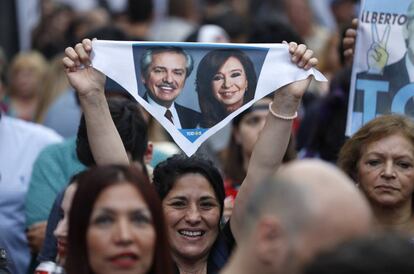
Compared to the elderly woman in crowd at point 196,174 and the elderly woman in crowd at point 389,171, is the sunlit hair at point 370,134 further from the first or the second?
the elderly woman in crowd at point 196,174

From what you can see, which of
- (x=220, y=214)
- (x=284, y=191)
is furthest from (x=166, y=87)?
(x=284, y=191)

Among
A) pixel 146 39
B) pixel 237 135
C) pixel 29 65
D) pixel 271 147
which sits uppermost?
pixel 146 39

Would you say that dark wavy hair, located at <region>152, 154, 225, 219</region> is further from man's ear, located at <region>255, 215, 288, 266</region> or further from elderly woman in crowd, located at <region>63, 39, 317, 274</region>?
man's ear, located at <region>255, 215, 288, 266</region>

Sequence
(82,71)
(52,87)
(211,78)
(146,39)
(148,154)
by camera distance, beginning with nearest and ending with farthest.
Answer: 1. (82,71)
2. (211,78)
3. (148,154)
4. (52,87)
5. (146,39)

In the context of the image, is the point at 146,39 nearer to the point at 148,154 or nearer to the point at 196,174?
the point at 148,154

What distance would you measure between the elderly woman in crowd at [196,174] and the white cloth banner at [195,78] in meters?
0.12

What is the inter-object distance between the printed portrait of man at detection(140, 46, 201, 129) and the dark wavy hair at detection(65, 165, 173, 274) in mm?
1195

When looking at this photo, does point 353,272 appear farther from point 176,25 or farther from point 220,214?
point 176,25

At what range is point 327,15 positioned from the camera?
1508 cm

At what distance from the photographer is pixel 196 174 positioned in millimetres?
6141

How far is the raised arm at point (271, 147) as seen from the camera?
5.84 m

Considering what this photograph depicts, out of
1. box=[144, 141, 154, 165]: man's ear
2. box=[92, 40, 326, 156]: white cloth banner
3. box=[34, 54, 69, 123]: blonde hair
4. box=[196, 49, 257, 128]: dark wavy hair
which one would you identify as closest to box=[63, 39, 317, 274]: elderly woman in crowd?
box=[92, 40, 326, 156]: white cloth banner

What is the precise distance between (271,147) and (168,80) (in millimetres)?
634

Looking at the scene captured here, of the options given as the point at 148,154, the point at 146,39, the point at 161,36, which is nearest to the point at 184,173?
the point at 148,154
